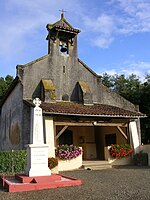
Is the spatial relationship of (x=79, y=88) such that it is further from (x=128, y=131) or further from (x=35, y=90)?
(x=128, y=131)

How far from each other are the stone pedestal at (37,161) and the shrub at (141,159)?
26.1 feet

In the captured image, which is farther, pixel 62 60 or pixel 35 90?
pixel 62 60

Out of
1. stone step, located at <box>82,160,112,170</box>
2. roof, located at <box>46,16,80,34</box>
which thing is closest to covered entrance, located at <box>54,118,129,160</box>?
stone step, located at <box>82,160,112,170</box>

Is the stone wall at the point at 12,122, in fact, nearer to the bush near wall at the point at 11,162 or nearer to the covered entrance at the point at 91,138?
the covered entrance at the point at 91,138

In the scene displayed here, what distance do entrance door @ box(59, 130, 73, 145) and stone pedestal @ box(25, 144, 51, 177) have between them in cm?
921

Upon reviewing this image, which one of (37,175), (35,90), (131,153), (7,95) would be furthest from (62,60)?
(37,175)

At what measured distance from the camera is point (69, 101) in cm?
1794

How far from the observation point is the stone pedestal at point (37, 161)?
8.31 meters

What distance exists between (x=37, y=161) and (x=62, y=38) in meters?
12.7

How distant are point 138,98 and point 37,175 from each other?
60.3ft

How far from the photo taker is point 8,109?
20219 mm

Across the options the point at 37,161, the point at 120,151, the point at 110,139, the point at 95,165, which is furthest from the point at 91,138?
the point at 37,161

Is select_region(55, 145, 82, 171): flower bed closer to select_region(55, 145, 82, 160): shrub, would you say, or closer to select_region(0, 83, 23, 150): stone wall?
select_region(55, 145, 82, 160): shrub

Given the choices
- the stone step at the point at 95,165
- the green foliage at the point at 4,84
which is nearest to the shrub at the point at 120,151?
the stone step at the point at 95,165
